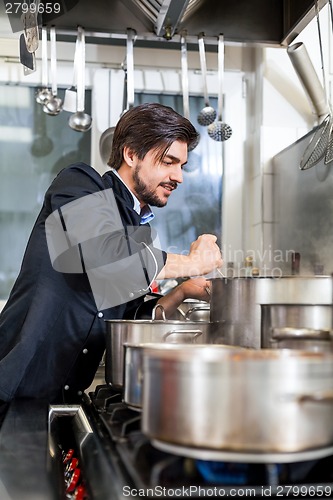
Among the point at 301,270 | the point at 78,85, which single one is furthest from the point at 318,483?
the point at 78,85

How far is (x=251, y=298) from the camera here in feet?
2.62

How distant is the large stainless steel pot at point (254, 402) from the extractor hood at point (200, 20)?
168cm

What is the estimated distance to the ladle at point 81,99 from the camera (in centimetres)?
209

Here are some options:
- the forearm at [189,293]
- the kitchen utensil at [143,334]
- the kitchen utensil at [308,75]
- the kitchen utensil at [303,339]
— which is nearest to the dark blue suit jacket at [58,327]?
the forearm at [189,293]

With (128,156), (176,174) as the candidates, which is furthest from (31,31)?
(176,174)

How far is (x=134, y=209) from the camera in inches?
56.7

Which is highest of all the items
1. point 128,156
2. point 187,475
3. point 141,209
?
point 128,156

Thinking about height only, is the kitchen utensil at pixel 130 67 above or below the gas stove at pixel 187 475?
above

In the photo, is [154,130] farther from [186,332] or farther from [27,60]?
[186,332]

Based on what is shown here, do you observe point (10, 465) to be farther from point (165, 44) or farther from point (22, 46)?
point (165, 44)

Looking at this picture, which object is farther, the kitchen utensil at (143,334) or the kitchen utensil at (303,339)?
Answer: the kitchen utensil at (143,334)

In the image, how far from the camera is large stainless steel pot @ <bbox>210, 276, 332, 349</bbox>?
2.43 feet

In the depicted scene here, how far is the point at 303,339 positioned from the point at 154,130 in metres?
0.89

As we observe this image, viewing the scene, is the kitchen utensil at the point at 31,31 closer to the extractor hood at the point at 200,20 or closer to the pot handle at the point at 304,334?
the extractor hood at the point at 200,20
